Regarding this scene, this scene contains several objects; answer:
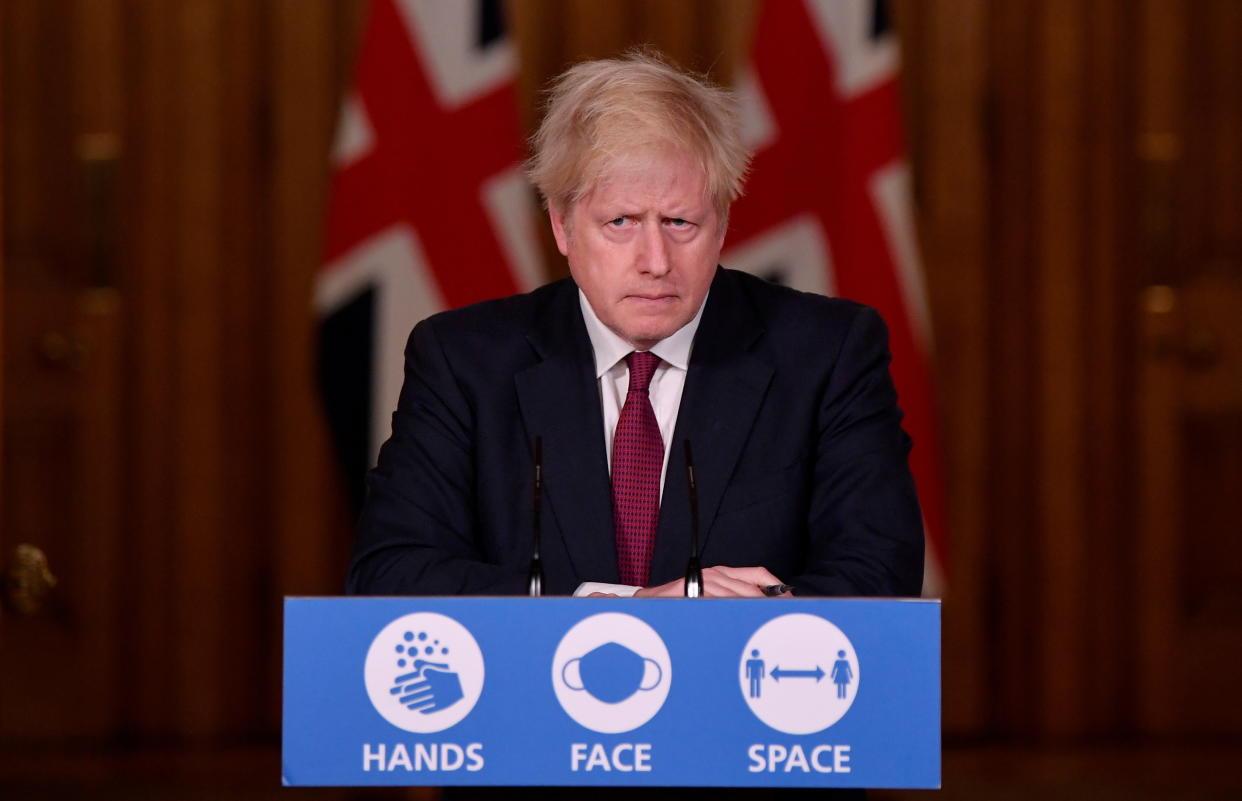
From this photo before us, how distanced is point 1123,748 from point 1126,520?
530 millimetres

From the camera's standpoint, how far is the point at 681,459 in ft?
5.98

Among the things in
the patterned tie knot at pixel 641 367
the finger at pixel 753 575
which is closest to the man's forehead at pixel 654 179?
the patterned tie knot at pixel 641 367

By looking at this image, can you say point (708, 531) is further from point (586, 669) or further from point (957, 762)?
point (957, 762)

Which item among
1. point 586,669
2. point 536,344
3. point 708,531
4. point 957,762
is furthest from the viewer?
point 957,762

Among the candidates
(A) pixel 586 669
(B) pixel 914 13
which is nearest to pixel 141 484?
(B) pixel 914 13

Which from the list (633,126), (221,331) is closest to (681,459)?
(633,126)

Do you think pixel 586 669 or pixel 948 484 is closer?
pixel 586 669

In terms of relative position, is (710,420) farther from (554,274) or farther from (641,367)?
(554,274)

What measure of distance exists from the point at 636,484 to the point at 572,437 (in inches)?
3.7

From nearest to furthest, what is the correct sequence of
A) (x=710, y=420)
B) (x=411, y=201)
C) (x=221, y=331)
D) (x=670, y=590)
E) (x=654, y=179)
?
1. (x=670, y=590)
2. (x=654, y=179)
3. (x=710, y=420)
4. (x=411, y=201)
5. (x=221, y=331)

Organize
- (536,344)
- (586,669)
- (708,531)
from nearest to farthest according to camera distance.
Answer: (586,669)
(708,531)
(536,344)

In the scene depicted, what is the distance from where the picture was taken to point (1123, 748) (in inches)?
141

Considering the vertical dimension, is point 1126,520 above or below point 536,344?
below

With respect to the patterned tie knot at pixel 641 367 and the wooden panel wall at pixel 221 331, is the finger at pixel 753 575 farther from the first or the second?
the wooden panel wall at pixel 221 331
